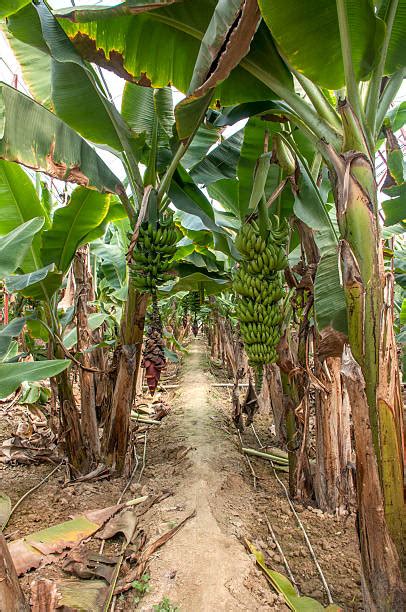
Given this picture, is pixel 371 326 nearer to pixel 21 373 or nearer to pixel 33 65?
pixel 21 373

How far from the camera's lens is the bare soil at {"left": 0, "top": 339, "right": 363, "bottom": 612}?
191 centimetres

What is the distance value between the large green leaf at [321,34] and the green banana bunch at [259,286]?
0.70 m

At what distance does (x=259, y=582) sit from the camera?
1.96m

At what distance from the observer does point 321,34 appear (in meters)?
1.50

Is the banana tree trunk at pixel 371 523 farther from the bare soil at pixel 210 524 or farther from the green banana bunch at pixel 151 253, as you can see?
the green banana bunch at pixel 151 253

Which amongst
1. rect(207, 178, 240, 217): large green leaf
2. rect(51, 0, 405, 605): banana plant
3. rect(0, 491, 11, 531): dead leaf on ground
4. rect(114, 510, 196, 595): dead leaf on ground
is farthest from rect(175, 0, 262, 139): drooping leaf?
rect(0, 491, 11, 531): dead leaf on ground

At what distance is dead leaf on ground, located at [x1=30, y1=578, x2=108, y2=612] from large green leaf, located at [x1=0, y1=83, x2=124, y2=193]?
1861 mm

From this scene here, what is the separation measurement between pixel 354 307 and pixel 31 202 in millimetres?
2366

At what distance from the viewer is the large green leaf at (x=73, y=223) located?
114 inches

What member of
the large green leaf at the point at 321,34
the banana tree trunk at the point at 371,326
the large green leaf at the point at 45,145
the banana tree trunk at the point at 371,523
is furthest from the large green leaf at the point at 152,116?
the banana tree trunk at the point at 371,523

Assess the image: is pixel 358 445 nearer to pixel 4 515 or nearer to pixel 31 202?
pixel 4 515

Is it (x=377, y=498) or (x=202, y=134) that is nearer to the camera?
(x=377, y=498)

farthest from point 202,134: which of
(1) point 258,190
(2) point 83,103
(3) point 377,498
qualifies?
(3) point 377,498

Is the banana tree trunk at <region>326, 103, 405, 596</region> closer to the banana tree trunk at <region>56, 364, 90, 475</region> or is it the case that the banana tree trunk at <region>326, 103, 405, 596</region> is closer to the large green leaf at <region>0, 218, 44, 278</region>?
the large green leaf at <region>0, 218, 44, 278</region>
